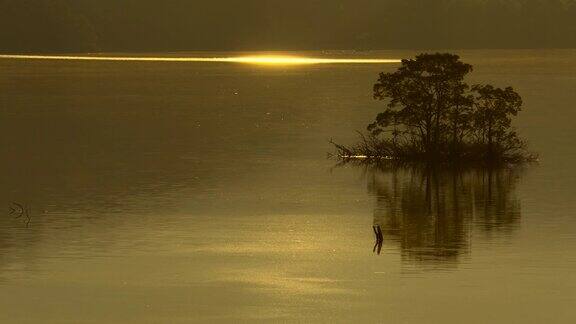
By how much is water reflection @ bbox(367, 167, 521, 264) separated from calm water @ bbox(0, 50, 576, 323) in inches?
4.8

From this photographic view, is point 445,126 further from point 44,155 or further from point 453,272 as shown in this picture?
point 453,272

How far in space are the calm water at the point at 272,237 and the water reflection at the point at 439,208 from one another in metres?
0.12

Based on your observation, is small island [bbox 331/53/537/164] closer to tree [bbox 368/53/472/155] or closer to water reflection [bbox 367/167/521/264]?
tree [bbox 368/53/472/155]

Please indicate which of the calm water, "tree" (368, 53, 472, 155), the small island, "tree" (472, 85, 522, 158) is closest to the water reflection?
the calm water

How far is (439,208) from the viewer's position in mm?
64125

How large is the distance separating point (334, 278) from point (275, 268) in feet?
7.98

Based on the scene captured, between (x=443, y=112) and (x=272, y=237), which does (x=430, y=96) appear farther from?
(x=272, y=237)

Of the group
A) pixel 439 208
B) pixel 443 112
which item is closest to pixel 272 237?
pixel 439 208

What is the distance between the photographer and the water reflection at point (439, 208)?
52.0 metres

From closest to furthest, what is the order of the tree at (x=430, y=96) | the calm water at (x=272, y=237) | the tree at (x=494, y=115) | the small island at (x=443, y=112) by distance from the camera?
the calm water at (x=272, y=237) < the tree at (x=494, y=115) < the small island at (x=443, y=112) < the tree at (x=430, y=96)

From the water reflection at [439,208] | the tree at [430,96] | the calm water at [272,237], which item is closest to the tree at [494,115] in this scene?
the tree at [430,96]

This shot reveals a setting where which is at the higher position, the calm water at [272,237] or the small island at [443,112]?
the small island at [443,112]

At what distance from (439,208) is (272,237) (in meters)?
12.0

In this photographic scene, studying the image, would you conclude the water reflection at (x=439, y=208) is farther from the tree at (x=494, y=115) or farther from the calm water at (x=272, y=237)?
the tree at (x=494, y=115)
